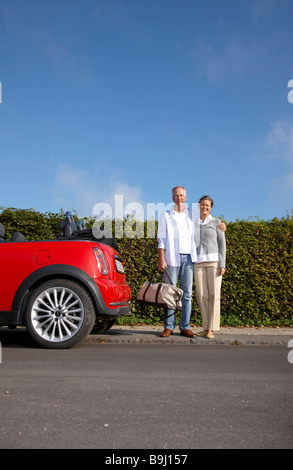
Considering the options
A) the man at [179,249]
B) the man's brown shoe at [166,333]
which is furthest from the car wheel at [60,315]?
the man at [179,249]

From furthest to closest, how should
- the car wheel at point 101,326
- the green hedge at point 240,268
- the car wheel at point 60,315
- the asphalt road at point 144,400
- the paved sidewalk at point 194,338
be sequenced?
the green hedge at point 240,268, the car wheel at point 101,326, the paved sidewalk at point 194,338, the car wheel at point 60,315, the asphalt road at point 144,400

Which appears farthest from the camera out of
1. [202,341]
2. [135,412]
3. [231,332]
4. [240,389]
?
[231,332]

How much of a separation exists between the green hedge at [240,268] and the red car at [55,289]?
3024mm

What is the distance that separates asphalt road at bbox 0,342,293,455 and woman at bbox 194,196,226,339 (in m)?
1.30

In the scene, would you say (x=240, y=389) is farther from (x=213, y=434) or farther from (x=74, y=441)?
(x=74, y=441)

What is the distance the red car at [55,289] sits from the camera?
6102mm

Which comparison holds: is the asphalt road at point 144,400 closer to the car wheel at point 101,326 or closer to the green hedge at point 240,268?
the car wheel at point 101,326

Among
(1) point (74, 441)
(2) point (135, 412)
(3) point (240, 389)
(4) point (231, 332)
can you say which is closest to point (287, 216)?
(4) point (231, 332)

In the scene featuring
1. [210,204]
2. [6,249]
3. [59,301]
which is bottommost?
[59,301]

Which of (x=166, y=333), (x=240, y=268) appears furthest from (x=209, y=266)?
(x=240, y=268)

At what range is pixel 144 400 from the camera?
361 centimetres

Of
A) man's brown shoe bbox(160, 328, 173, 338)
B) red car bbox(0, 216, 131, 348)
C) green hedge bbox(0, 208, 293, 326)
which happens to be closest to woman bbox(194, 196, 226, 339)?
man's brown shoe bbox(160, 328, 173, 338)

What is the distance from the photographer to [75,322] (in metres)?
6.17

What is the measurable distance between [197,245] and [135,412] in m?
4.40
